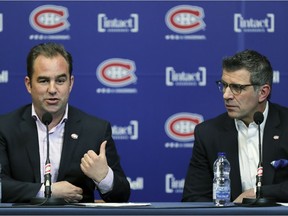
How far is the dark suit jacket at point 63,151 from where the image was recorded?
15.7 feet

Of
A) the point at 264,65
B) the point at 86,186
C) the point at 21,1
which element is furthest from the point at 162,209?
the point at 21,1

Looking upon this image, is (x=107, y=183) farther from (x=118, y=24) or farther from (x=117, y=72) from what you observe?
(x=118, y=24)

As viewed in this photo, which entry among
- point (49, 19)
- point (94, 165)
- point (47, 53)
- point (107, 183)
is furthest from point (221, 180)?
point (49, 19)

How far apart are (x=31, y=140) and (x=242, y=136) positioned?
130cm

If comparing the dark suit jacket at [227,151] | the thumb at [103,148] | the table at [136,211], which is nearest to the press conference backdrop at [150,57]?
the dark suit jacket at [227,151]

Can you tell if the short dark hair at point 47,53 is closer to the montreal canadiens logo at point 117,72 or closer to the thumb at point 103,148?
the thumb at point 103,148

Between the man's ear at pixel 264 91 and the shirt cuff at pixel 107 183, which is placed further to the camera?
the man's ear at pixel 264 91

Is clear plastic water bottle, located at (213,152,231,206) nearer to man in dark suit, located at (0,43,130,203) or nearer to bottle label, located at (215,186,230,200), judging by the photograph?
bottle label, located at (215,186,230,200)

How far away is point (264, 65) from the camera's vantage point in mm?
5004

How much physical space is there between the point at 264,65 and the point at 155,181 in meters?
1.42

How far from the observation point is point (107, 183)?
4582mm

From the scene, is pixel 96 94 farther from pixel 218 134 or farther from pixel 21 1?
pixel 218 134

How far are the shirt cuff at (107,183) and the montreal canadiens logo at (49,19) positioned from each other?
67.2 inches

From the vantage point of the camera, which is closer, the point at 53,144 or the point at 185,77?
the point at 53,144
